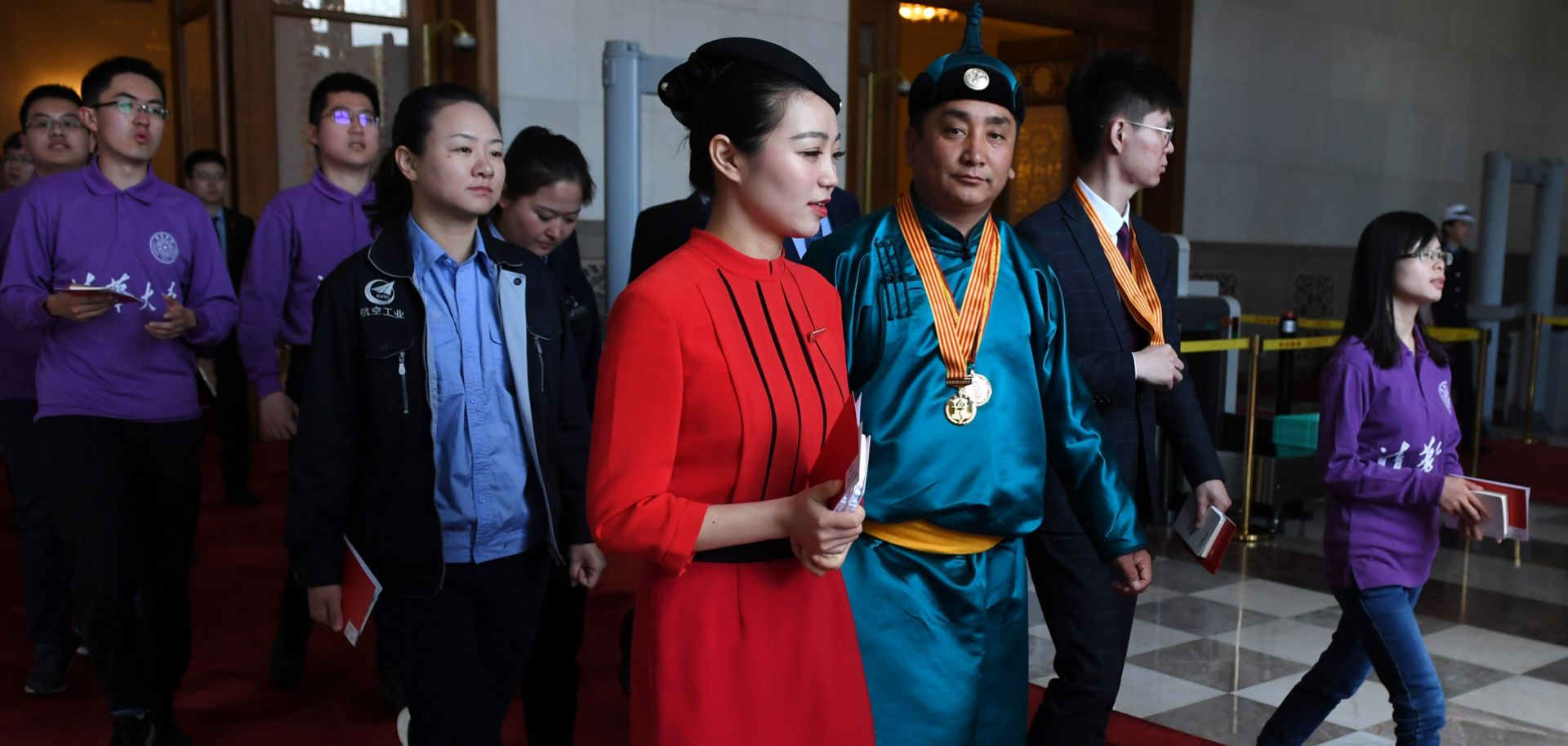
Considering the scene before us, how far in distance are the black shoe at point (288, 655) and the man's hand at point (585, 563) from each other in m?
1.50

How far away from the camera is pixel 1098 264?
8.13 ft

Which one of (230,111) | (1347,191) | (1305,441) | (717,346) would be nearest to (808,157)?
(717,346)

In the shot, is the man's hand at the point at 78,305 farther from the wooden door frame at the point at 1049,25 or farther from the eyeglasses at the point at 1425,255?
the wooden door frame at the point at 1049,25

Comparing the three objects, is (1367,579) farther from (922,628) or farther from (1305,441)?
(1305,441)

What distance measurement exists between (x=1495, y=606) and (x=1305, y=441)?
1.31 m

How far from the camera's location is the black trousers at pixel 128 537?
2.82 m

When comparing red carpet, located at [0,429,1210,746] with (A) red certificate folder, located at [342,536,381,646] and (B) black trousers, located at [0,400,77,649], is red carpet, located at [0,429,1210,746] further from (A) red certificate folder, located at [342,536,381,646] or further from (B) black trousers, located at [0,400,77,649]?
(A) red certificate folder, located at [342,536,381,646]

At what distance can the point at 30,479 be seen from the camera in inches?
138

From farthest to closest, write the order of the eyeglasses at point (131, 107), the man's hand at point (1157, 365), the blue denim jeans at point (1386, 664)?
the eyeglasses at point (131, 107), the blue denim jeans at point (1386, 664), the man's hand at point (1157, 365)

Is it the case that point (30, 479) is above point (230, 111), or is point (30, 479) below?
below

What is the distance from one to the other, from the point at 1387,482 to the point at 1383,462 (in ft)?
0.37

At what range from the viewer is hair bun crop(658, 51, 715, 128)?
155 centimetres

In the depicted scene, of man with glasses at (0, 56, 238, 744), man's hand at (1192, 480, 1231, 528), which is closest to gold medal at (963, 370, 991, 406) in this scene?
man's hand at (1192, 480, 1231, 528)

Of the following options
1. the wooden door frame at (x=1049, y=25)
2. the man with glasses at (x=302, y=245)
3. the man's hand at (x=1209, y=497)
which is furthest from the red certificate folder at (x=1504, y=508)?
the wooden door frame at (x=1049, y=25)
